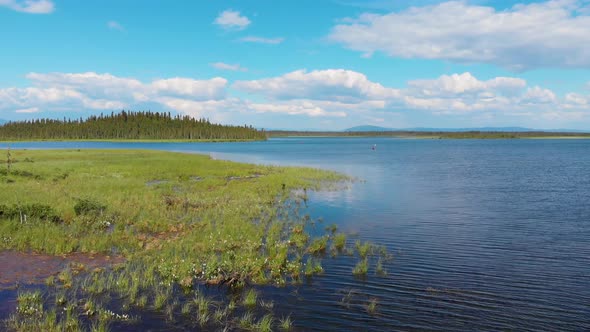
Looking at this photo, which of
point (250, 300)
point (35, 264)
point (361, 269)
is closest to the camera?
point (250, 300)

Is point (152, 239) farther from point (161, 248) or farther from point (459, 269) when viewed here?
point (459, 269)

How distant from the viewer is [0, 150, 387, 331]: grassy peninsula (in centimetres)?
1362

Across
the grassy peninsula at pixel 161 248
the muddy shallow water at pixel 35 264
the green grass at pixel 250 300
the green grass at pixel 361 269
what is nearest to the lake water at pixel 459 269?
the green grass at pixel 361 269

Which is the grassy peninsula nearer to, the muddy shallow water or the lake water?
the muddy shallow water

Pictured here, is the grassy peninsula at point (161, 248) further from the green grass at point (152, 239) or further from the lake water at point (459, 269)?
the lake water at point (459, 269)

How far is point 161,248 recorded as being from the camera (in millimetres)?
20688

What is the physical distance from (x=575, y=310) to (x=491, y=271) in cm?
416

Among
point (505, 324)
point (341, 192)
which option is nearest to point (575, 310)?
point (505, 324)

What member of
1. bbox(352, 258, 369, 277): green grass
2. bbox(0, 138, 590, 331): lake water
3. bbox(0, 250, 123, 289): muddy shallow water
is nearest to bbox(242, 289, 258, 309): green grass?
bbox(0, 138, 590, 331): lake water

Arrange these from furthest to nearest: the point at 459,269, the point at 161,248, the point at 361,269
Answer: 1. the point at 161,248
2. the point at 459,269
3. the point at 361,269

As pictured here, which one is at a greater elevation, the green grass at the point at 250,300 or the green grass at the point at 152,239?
the green grass at the point at 152,239

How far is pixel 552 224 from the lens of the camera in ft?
90.7

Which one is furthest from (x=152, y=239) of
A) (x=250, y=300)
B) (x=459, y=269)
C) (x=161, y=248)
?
(x=459, y=269)

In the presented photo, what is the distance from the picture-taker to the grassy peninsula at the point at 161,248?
44.7ft
